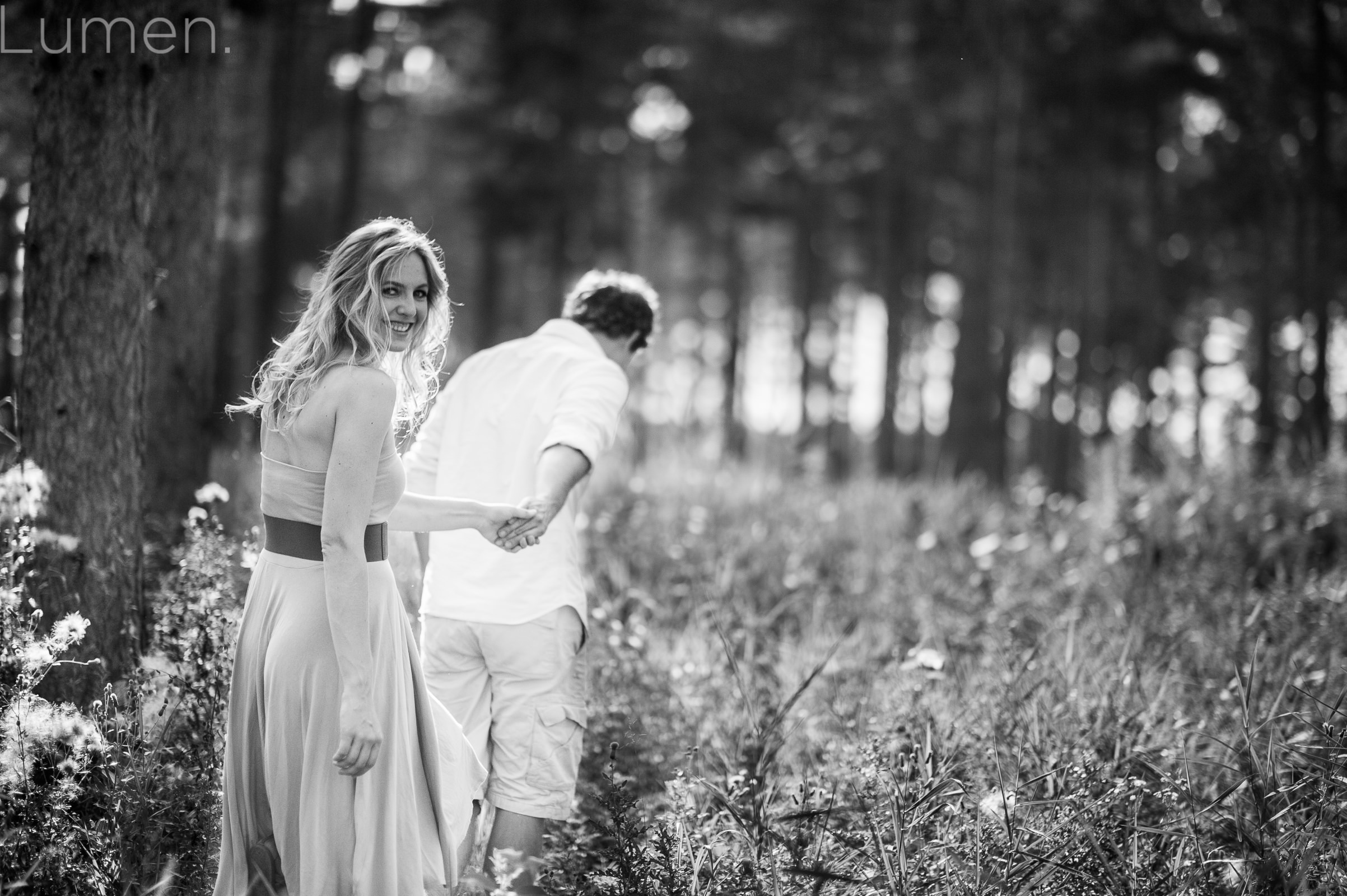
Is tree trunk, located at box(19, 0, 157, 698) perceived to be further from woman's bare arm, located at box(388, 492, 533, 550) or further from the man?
woman's bare arm, located at box(388, 492, 533, 550)

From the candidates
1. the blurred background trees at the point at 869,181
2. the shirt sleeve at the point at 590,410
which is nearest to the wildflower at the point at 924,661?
the shirt sleeve at the point at 590,410

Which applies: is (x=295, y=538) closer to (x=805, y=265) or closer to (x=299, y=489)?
(x=299, y=489)

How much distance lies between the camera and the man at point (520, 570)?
3.20 m

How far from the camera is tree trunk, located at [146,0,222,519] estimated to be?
5.77m

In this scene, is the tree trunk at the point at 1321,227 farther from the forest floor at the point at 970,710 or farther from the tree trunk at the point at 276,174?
the tree trunk at the point at 276,174

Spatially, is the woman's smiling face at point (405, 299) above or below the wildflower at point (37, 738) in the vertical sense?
above

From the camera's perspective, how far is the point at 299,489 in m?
2.53

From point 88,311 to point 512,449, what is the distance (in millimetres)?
1745

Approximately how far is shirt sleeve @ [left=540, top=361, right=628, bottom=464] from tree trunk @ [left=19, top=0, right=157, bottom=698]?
1.77m

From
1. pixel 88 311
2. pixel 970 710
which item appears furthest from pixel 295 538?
pixel 970 710

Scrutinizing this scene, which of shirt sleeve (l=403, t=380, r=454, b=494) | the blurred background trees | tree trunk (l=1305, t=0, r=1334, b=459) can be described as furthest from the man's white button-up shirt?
tree trunk (l=1305, t=0, r=1334, b=459)

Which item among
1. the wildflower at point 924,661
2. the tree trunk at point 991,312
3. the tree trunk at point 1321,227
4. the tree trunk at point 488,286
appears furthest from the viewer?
the tree trunk at point 488,286

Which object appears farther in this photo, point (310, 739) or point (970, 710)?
point (970, 710)

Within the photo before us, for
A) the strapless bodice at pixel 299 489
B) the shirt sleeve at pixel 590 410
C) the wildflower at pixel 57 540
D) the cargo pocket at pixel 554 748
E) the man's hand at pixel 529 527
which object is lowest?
the cargo pocket at pixel 554 748
